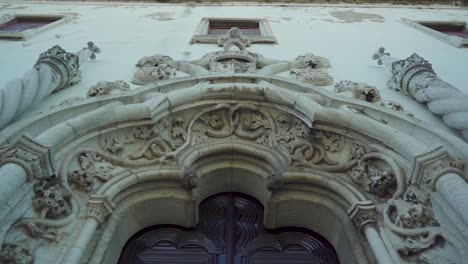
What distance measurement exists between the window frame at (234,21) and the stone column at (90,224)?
15.7 feet

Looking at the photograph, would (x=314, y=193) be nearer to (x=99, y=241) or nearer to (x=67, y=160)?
(x=99, y=241)

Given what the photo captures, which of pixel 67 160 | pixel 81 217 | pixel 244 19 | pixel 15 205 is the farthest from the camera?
pixel 244 19

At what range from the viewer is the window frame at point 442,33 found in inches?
335

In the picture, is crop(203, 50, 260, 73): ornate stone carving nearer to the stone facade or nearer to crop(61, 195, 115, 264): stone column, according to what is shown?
the stone facade

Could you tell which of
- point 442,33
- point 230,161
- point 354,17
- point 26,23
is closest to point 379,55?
point 442,33

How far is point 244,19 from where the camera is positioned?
10.5 m

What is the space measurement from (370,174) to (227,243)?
179 cm

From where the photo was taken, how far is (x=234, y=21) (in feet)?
34.6

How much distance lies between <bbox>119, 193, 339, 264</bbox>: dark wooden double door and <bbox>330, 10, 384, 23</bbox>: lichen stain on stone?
650 cm

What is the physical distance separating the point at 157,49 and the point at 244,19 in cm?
321

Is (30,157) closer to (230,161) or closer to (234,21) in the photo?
(230,161)

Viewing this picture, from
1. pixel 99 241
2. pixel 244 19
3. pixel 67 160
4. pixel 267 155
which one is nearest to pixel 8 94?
pixel 67 160

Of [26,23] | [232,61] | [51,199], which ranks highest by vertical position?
[26,23]

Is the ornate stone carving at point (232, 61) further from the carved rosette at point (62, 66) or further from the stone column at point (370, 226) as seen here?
the stone column at point (370, 226)
